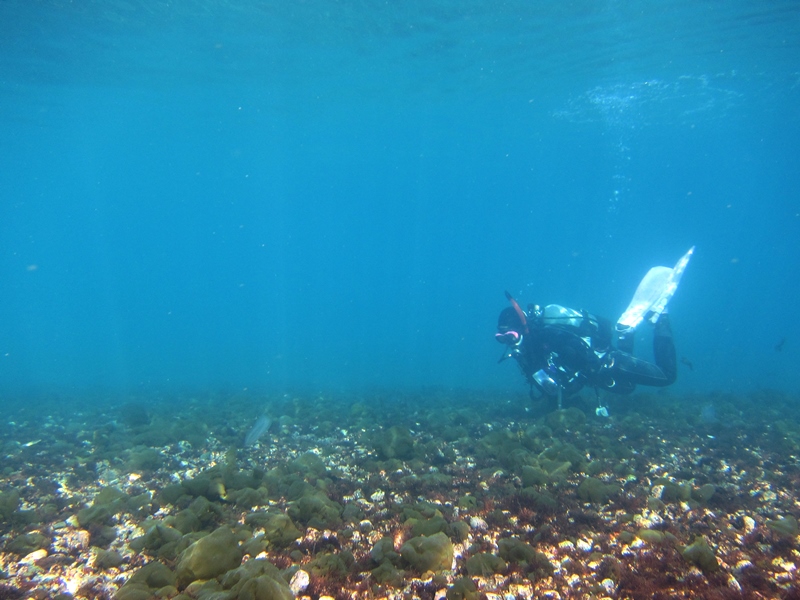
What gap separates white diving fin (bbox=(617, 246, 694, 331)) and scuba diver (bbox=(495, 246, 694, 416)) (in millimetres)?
46

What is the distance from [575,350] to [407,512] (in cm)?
647

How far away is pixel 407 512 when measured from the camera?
4227 mm

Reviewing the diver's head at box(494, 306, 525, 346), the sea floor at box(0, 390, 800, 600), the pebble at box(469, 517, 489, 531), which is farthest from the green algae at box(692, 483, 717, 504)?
the diver's head at box(494, 306, 525, 346)

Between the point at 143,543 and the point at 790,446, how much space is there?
933 cm

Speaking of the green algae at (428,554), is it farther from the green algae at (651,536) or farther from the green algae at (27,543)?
the green algae at (27,543)

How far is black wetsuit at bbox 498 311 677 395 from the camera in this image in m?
9.45

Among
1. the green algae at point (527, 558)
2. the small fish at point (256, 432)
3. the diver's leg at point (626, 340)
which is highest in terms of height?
the diver's leg at point (626, 340)

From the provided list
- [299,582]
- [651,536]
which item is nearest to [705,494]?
[651,536]

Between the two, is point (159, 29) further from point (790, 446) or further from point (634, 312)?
point (790, 446)

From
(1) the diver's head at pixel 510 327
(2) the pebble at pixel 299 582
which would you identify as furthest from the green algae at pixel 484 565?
(1) the diver's head at pixel 510 327

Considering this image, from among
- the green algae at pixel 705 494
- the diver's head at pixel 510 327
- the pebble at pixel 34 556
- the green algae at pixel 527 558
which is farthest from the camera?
the diver's head at pixel 510 327

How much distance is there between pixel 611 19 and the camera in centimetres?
1714

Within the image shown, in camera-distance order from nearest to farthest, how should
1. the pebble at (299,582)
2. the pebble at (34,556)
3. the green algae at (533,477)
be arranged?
the pebble at (299,582) < the pebble at (34,556) < the green algae at (533,477)

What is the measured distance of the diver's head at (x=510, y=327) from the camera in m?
9.16
